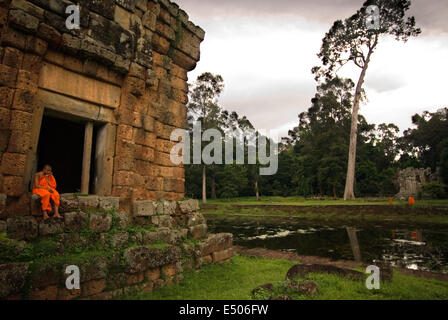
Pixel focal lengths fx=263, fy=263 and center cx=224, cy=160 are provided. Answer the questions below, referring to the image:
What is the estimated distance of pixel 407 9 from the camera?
2197 cm

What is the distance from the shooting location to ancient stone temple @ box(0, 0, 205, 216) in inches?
141

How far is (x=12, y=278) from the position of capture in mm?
2795

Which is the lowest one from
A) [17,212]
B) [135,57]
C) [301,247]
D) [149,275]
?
[301,247]

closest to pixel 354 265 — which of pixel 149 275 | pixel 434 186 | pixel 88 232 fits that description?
pixel 149 275

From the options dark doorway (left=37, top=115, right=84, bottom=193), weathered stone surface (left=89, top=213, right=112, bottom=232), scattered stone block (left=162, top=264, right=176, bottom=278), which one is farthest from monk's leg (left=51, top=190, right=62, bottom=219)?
dark doorway (left=37, top=115, right=84, bottom=193)

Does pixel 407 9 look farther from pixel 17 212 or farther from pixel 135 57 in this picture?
pixel 17 212

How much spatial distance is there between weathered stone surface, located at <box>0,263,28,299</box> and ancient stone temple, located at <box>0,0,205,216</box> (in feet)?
2.92

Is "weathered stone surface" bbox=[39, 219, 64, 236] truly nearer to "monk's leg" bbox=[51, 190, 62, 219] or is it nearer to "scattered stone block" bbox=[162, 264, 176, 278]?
"monk's leg" bbox=[51, 190, 62, 219]

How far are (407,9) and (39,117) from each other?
28.2 meters

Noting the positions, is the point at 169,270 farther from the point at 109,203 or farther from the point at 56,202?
the point at 56,202

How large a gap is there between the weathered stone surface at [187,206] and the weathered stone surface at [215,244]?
0.72m

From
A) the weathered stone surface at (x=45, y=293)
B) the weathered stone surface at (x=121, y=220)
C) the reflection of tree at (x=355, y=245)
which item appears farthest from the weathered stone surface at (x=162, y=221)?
the reflection of tree at (x=355, y=245)

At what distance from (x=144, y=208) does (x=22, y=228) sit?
75.5 inches

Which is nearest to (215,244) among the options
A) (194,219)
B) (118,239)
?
(194,219)
